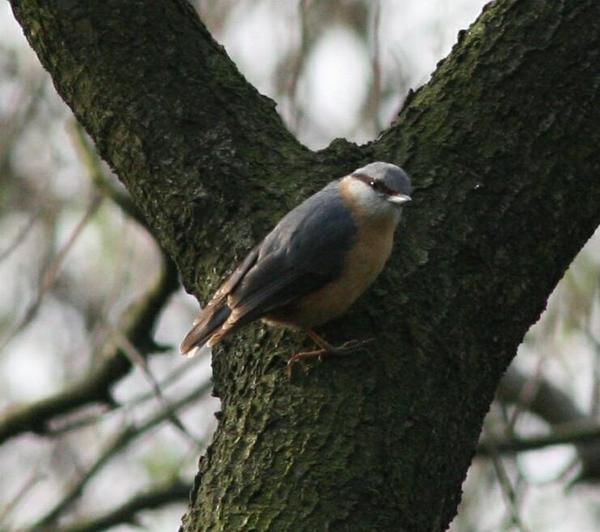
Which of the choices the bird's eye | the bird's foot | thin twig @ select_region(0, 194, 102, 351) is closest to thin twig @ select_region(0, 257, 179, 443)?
thin twig @ select_region(0, 194, 102, 351)

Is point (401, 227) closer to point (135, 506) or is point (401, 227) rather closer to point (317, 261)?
point (317, 261)

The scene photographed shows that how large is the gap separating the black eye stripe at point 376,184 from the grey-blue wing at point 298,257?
0.26ft

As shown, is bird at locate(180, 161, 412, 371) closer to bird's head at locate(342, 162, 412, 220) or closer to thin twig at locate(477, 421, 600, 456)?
bird's head at locate(342, 162, 412, 220)

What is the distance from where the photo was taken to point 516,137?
3498 millimetres

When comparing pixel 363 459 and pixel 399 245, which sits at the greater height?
pixel 399 245

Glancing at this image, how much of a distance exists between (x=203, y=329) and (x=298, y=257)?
13.7 inches

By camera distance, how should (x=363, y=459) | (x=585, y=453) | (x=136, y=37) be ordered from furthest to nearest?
(x=585, y=453), (x=136, y=37), (x=363, y=459)

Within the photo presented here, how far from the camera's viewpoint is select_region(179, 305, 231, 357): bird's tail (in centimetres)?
349

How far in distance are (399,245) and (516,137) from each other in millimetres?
459

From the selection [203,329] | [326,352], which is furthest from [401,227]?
[203,329]

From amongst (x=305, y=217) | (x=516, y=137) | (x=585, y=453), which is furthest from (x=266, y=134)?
(x=585, y=453)

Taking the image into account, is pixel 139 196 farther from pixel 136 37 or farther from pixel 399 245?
pixel 399 245

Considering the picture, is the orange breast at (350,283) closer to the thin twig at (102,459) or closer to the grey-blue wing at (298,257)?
the grey-blue wing at (298,257)

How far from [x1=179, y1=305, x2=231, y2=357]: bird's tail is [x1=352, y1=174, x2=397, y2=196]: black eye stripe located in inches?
21.0
